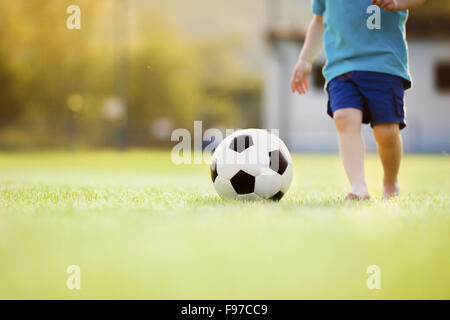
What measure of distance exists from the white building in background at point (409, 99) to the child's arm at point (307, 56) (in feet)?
38.4

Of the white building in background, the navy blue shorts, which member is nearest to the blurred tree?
the white building in background

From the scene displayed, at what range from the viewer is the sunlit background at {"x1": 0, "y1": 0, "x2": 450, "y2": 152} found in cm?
1564

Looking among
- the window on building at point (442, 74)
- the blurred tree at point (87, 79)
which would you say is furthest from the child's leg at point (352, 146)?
the blurred tree at point (87, 79)

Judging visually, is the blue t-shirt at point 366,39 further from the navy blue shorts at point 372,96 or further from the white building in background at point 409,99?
the white building in background at point 409,99

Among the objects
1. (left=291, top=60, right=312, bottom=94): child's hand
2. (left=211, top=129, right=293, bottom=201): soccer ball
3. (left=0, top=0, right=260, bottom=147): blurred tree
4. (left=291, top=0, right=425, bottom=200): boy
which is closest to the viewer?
(left=211, top=129, right=293, bottom=201): soccer ball

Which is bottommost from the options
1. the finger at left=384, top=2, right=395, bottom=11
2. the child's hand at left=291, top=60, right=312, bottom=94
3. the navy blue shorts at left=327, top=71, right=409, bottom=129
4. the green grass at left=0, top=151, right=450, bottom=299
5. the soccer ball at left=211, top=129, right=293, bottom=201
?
the green grass at left=0, top=151, right=450, bottom=299

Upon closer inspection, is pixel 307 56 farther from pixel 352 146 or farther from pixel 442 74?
pixel 442 74

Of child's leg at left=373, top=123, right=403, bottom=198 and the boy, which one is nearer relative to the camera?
the boy

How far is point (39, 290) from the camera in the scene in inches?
58.3

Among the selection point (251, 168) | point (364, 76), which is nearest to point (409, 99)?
point (364, 76)

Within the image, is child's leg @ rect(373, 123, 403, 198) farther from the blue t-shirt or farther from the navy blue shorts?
the blue t-shirt

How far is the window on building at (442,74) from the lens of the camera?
15.8m

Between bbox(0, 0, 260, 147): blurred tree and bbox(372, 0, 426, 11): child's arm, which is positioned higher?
bbox(0, 0, 260, 147): blurred tree

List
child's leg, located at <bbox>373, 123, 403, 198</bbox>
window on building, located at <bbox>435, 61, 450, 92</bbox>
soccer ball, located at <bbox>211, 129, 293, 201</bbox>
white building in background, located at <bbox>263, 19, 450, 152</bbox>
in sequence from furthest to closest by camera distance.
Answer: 1. window on building, located at <bbox>435, 61, 450, 92</bbox>
2. white building in background, located at <bbox>263, 19, 450, 152</bbox>
3. child's leg, located at <bbox>373, 123, 403, 198</bbox>
4. soccer ball, located at <bbox>211, 129, 293, 201</bbox>
